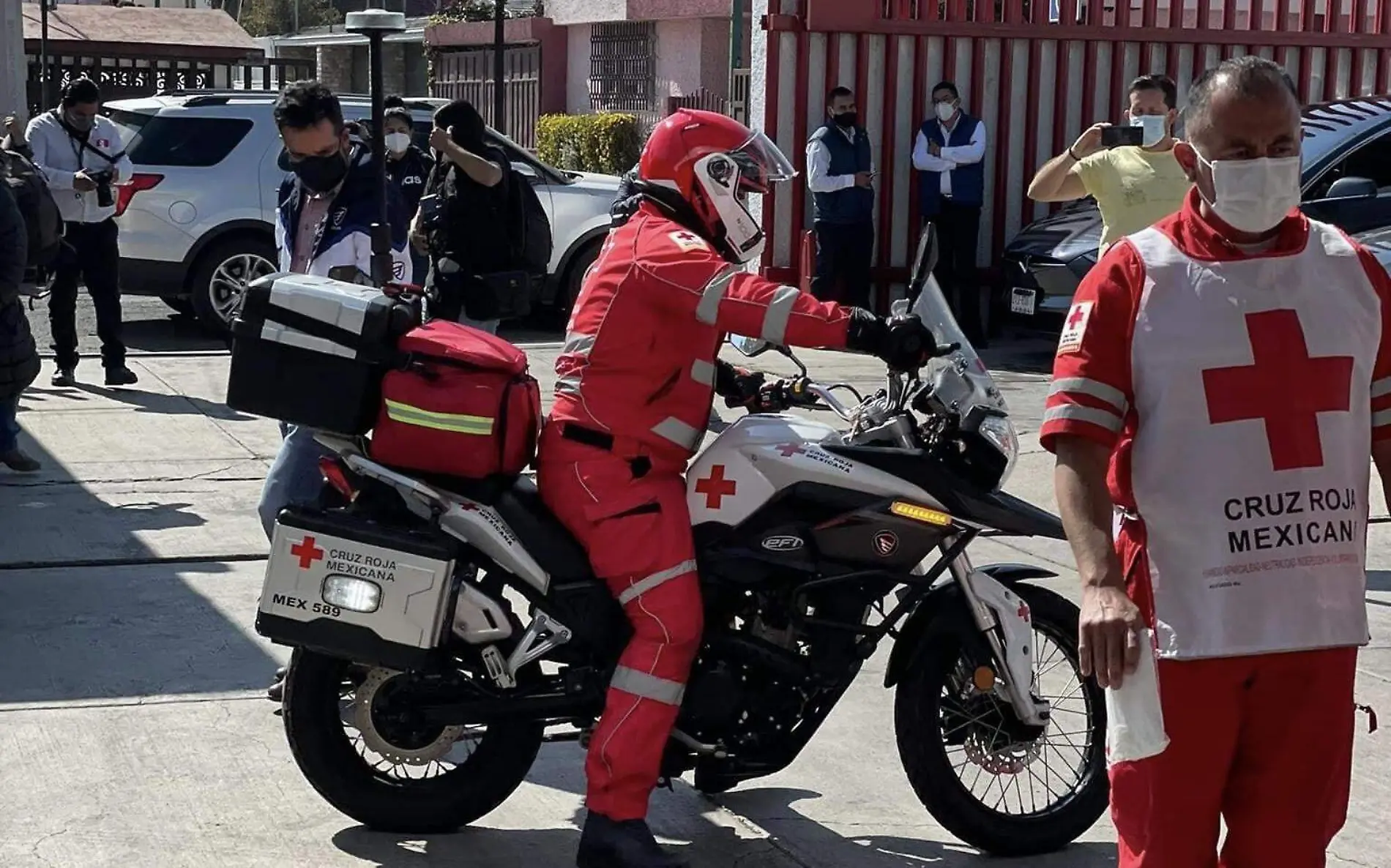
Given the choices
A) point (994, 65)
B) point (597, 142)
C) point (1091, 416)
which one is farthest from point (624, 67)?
point (1091, 416)

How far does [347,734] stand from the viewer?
4.85 meters

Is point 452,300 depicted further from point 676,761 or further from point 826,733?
point 676,761

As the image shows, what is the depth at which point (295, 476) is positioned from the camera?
18.3 ft

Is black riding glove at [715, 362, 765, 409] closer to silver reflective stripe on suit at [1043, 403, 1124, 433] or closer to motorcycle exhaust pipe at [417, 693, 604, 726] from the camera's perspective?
motorcycle exhaust pipe at [417, 693, 604, 726]

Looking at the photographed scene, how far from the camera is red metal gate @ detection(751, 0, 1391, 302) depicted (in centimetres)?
1480

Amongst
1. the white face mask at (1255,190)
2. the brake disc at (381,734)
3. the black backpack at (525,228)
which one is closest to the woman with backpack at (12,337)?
the black backpack at (525,228)

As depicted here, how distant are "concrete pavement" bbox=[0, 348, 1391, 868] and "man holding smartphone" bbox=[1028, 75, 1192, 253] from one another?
139 cm

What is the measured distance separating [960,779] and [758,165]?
1.53m

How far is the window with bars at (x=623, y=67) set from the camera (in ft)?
85.3

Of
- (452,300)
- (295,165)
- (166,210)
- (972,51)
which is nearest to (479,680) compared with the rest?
(295,165)

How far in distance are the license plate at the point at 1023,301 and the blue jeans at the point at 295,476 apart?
8289 millimetres

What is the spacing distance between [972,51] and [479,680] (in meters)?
11.4

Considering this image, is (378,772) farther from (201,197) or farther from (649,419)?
(201,197)

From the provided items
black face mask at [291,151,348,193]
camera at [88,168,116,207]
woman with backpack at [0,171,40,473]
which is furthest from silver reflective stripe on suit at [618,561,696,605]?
camera at [88,168,116,207]
